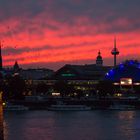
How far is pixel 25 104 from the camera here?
62.2 m

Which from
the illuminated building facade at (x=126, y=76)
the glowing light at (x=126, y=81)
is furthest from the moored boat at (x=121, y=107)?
the glowing light at (x=126, y=81)

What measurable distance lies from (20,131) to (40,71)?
10967cm

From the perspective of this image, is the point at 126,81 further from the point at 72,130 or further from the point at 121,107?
the point at 72,130

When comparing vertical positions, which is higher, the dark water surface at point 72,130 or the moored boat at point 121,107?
the moored boat at point 121,107

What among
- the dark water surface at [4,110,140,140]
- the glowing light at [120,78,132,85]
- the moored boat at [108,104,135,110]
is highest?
the glowing light at [120,78,132,85]

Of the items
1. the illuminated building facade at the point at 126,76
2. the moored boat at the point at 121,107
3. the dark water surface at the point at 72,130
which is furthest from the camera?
the illuminated building facade at the point at 126,76

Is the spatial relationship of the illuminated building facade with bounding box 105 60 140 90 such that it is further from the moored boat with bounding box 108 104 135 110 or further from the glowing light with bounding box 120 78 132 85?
the moored boat with bounding box 108 104 135 110

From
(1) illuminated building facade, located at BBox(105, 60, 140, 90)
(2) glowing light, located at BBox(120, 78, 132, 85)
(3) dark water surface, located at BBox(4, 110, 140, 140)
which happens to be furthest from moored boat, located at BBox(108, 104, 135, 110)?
(2) glowing light, located at BBox(120, 78, 132, 85)

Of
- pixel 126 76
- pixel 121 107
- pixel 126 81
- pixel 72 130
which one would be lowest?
pixel 72 130

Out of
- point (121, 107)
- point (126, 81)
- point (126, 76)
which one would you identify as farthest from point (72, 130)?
point (126, 76)

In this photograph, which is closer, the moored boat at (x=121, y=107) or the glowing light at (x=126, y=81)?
the moored boat at (x=121, y=107)

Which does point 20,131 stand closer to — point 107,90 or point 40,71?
point 107,90

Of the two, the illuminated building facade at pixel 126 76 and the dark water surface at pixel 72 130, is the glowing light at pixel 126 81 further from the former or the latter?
the dark water surface at pixel 72 130

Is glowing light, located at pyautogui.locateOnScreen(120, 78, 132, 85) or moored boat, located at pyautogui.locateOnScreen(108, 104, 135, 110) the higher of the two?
glowing light, located at pyautogui.locateOnScreen(120, 78, 132, 85)
